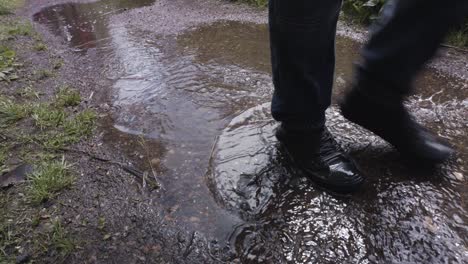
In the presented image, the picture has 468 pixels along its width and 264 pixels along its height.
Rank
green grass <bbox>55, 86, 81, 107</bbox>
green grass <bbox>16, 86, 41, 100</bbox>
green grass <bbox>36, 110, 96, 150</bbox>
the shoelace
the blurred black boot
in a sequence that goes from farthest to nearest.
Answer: green grass <bbox>16, 86, 41, 100</bbox> → green grass <bbox>55, 86, 81, 107</bbox> → green grass <bbox>36, 110, 96, 150</bbox> → the shoelace → the blurred black boot

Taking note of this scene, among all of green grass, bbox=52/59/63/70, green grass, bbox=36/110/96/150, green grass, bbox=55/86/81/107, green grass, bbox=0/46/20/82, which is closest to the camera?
green grass, bbox=36/110/96/150

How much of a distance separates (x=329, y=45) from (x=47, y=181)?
52.2 inches

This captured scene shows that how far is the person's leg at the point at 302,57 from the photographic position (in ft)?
3.86

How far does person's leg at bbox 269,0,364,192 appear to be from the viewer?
1189 millimetres

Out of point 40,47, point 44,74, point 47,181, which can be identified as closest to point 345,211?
point 47,181

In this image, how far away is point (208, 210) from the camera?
141 cm

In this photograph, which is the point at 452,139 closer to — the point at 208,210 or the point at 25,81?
the point at 208,210

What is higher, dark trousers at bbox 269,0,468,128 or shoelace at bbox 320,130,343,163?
dark trousers at bbox 269,0,468,128

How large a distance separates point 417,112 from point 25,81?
2.70 metres

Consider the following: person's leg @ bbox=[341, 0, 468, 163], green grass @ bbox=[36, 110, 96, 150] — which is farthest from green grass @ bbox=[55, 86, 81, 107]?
person's leg @ bbox=[341, 0, 468, 163]

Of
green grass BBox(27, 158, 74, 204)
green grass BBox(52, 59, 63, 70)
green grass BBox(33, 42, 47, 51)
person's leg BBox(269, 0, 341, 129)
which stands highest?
person's leg BBox(269, 0, 341, 129)

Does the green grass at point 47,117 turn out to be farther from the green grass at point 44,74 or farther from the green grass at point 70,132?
the green grass at point 44,74

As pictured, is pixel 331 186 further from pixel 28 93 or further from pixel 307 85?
pixel 28 93

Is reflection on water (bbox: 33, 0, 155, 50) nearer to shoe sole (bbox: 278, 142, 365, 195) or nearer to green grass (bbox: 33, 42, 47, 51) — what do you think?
green grass (bbox: 33, 42, 47, 51)
